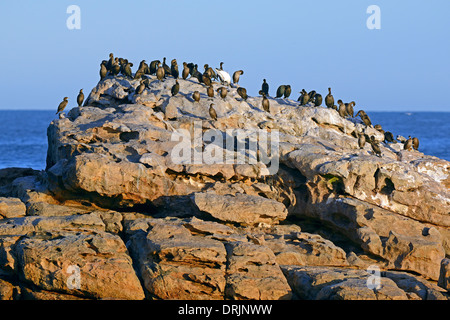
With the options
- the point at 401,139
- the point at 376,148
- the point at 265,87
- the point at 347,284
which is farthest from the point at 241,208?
the point at 401,139

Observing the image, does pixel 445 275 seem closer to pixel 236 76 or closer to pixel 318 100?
pixel 318 100

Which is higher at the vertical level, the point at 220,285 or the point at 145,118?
the point at 145,118

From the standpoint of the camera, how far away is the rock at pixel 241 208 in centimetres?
1736

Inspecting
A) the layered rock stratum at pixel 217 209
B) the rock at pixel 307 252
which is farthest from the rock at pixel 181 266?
the rock at pixel 307 252

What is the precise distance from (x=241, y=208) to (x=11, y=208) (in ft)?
18.4

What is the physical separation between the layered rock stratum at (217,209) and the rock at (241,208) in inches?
1.3

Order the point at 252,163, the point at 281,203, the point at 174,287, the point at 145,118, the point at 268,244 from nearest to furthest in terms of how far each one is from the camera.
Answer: the point at 174,287, the point at 268,244, the point at 281,203, the point at 252,163, the point at 145,118

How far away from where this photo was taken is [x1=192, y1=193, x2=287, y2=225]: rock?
17359mm

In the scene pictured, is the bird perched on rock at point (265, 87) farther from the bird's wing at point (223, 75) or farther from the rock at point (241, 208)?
the rock at point (241, 208)

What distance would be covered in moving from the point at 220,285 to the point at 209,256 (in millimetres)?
674

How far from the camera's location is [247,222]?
1747 cm

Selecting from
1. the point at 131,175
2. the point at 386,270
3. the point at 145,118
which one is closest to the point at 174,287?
the point at 131,175

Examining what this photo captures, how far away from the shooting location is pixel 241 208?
57.1 feet

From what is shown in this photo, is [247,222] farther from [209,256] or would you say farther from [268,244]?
[209,256]
